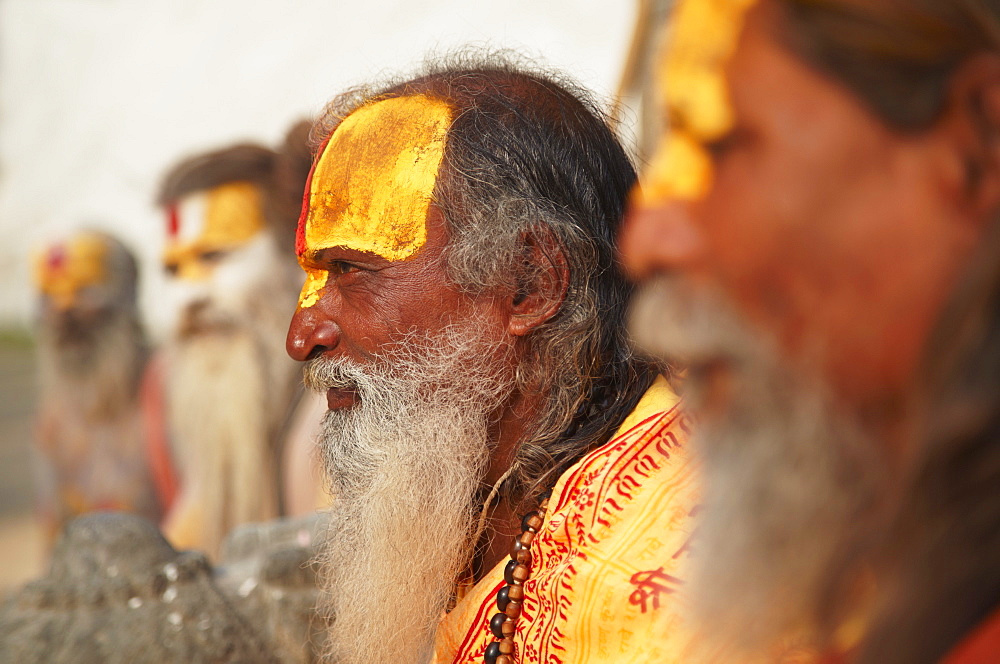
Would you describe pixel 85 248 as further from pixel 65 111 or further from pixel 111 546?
pixel 65 111

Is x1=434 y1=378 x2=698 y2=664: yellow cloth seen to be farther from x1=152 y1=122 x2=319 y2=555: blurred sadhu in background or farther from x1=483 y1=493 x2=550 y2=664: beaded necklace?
x1=152 y1=122 x2=319 y2=555: blurred sadhu in background

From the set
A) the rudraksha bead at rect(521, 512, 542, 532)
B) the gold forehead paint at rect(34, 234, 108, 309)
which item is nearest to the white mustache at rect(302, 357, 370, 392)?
the rudraksha bead at rect(521, 512, 542, 532)

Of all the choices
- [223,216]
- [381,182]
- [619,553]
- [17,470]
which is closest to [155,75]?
[17,470]

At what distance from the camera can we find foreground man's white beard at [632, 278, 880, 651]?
83cm

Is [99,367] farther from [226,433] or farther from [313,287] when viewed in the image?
[313,287]

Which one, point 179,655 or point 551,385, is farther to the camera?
point 179,655

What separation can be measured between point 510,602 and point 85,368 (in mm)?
4500

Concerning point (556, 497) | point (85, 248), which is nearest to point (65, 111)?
point (85, 248)

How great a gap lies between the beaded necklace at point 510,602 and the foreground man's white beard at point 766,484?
85 centimetres

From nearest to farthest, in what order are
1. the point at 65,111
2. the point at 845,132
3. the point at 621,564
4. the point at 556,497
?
the point at 845,132
the point at 621,564
the point at 556,497
the point at 65,111

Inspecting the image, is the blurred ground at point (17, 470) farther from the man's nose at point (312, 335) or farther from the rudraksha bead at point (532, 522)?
the rudraksha bead at point (532, 522)

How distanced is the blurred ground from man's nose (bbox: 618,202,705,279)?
432cm

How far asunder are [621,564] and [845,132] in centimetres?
84

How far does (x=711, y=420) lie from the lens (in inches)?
35.6
